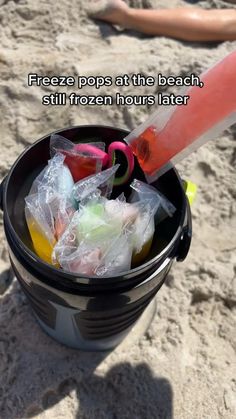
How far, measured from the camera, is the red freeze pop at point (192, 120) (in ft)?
2.72

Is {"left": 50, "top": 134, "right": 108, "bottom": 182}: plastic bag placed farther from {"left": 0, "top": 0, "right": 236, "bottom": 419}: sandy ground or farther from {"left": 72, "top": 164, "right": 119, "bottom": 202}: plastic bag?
{"left": 0, "top": 0, "right": 236, "bottom": 419}: sandy ground

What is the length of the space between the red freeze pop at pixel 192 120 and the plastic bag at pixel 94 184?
0.07 meters

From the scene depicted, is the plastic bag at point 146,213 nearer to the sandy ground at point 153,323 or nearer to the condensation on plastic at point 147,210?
the condensation on plastic at point 147,210

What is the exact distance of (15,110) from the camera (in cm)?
164

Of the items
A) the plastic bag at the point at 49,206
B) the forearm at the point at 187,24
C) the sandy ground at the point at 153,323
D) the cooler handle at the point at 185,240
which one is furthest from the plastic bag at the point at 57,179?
the forearm at the point at 187,24

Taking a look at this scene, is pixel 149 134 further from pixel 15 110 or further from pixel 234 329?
pixel 15 110

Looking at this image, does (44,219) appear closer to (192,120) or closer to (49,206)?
(49,206)

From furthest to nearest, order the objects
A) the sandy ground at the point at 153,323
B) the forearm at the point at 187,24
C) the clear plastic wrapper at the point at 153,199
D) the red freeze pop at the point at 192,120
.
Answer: the forearm at the point at 187,24
the sandy ground at the point at 153,323
the clear plastic wrapper at the point at 153,199
the red freeze pop at the point at 192,120

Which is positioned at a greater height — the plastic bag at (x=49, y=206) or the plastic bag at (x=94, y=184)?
the plastic bag at (x=94, y=184)

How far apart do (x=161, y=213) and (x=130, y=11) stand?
1.27 metres

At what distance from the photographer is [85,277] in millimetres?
813

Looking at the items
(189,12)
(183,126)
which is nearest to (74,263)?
(183,126)

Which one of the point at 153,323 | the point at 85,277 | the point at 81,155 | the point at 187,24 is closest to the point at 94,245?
the point at 85,277

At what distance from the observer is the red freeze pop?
829 mm
